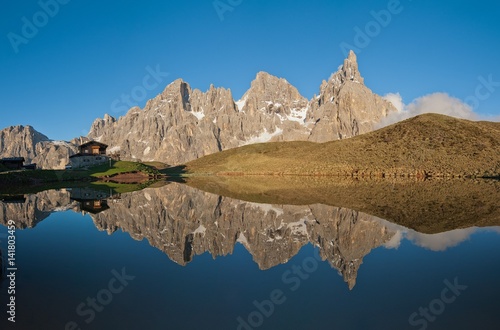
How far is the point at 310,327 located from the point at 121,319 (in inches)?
194

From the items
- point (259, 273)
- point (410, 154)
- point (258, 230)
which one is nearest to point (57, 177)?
point (258, 230)

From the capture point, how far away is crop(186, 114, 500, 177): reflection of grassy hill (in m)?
90.9

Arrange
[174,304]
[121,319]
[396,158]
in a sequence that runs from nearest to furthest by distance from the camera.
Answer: [121,319] → [174,304] → [396,158]

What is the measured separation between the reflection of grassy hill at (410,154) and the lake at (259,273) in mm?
73984

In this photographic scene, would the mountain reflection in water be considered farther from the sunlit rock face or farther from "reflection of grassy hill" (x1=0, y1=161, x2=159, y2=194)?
"reflection of grassy hill" (x1=0, y1=161, x2=159, y2=194)

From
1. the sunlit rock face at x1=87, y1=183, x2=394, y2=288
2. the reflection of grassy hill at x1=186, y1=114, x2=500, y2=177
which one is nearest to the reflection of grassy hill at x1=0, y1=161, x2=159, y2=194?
the sunlit rock face at x1=87, y1=183, x2=394, y2=288

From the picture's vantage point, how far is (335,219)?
2352 cm

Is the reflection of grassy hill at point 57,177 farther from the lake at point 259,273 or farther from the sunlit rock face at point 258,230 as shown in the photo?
the lake at point 259,273

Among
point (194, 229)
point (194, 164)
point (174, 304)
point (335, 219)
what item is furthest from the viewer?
point (194, 164)

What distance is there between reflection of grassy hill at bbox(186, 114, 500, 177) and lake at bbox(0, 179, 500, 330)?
7398 cm

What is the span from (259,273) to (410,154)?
4022 inches

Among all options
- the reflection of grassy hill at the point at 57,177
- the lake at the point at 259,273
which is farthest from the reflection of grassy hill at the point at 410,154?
the lake at the point at 259,273

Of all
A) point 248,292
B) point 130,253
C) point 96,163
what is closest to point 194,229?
point 130,253

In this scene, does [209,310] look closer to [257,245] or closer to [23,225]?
[257,245]
